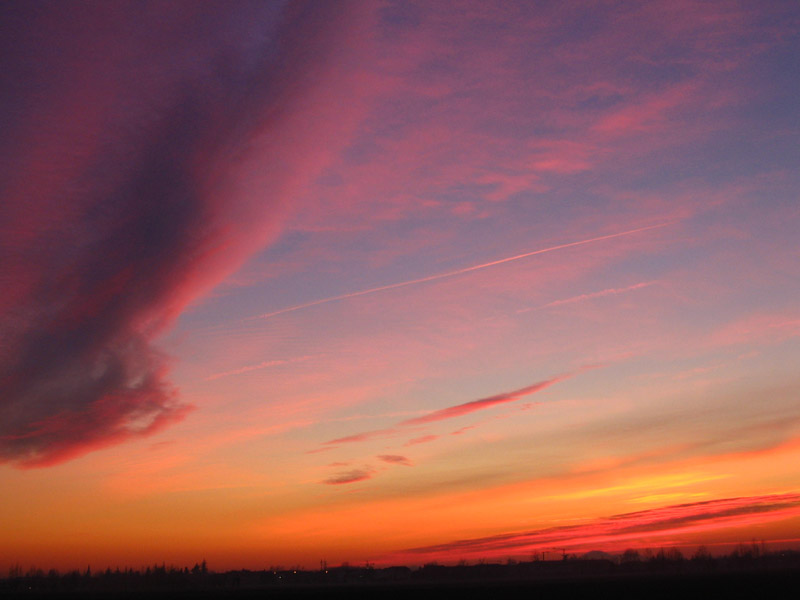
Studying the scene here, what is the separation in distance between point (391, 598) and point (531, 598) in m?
10.7

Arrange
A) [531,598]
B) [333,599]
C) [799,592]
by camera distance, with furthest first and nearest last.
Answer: [333,599]
[531,598]
[799,592]

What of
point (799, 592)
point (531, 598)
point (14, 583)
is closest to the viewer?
point (799, 592)

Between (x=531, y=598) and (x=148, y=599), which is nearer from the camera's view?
(x=531, y=598)

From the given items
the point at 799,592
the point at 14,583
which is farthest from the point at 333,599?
the point at 14,583

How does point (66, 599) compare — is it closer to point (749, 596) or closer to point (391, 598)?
point (391, 598)

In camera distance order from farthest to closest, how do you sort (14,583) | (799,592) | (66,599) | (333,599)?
(14,583) → (66,599) → (333,599) → (799,592)

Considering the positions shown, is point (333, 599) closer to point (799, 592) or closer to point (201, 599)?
point (201, 599)

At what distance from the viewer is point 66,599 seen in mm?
68500

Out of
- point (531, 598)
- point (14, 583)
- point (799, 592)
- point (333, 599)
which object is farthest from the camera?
point (14, 583)

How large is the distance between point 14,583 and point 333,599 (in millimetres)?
122513

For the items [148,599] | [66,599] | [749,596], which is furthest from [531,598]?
[66,599]

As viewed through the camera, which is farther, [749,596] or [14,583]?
[14,583]

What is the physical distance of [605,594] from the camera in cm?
5147

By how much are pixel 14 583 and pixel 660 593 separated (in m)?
142
